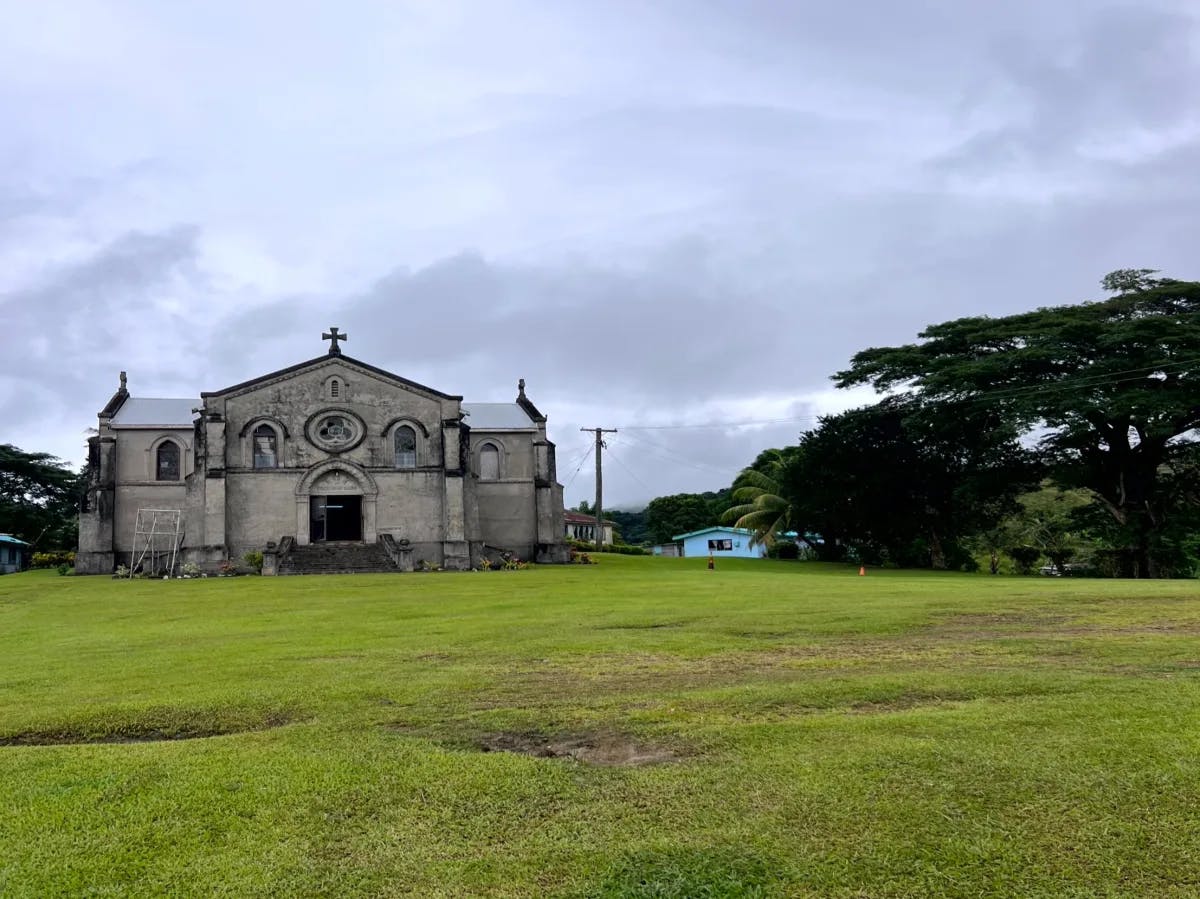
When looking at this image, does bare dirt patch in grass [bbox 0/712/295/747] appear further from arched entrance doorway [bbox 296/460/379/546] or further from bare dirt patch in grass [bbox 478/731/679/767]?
arched entrance doorway [bbox 296/460/379/546]

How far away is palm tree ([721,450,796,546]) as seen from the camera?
50875 millimetres

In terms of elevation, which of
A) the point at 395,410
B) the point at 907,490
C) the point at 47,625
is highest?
the point at 395,410

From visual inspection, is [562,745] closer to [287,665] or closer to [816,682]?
[816,682]

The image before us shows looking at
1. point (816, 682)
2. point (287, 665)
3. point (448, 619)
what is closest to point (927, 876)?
point (816, 682)

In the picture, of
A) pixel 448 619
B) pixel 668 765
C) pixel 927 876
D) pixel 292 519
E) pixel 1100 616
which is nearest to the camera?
pixel 927 876

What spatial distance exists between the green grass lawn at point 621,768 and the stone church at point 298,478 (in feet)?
90.0

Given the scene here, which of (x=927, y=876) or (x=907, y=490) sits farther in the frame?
(x=907, y=490)

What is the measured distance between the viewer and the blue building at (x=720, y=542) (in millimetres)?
70125

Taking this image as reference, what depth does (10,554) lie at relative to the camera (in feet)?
164

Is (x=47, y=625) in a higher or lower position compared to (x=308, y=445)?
lower

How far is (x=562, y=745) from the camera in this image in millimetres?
6234

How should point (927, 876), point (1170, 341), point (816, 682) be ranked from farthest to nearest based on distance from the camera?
point (1170, 341) → point (816, 682) → point (927, 876)

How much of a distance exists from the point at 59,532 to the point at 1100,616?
179ft

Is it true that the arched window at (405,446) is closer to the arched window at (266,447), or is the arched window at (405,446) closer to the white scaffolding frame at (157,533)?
the arched window at (266,447)
